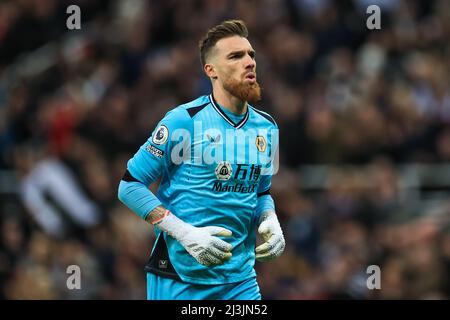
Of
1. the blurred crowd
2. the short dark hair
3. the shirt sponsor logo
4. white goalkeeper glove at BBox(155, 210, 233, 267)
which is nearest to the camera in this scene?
white goalkeeper glove at BBox(155, 210, 233, 267)

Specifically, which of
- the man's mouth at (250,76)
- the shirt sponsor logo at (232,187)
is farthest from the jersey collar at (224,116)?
the shirt sponsor logo at (232,187)

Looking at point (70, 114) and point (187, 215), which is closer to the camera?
point (187, 215)

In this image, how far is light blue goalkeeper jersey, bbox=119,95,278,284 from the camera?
25.9 ft

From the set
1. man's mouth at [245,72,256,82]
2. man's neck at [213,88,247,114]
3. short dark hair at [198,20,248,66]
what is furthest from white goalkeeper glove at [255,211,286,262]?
short dark hair at [198,20,248,66]

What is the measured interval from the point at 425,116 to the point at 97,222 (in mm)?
4973

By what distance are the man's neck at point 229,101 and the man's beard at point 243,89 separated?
0.17 feet

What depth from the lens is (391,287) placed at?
1352cm

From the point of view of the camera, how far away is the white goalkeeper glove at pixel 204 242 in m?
7.64

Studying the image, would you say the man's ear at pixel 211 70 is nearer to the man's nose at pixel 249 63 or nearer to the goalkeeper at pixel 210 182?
the goalkeeper at pixel 210 182

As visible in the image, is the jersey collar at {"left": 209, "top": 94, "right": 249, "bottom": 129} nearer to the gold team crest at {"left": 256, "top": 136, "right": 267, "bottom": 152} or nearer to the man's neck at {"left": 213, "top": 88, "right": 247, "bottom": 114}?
the man's neck at {"left": 213, "top": 88, "right": 247, "bottom": 114}

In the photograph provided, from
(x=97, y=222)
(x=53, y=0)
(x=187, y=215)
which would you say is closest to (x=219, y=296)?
(x=187, y=215)

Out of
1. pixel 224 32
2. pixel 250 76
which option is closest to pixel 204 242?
pixel 250 76

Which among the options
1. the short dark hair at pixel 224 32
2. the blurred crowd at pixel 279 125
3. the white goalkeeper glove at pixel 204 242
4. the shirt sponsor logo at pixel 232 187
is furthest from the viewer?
the blurred crowd at pixel 279 125
